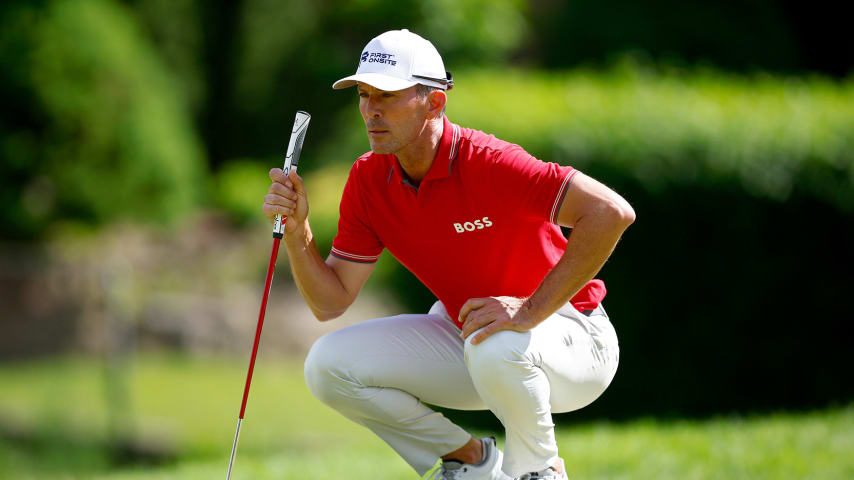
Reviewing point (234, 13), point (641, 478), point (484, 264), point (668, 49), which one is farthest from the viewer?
point (234, 13)

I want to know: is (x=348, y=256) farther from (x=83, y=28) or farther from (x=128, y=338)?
(x=83, y=28)

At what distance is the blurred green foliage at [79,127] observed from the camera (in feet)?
33.0

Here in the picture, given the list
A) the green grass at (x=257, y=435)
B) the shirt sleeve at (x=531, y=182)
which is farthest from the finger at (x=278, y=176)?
the green grass at (x=257, y=435)

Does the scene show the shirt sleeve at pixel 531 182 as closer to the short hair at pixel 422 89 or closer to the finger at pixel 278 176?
the short hair at pixel 422 89

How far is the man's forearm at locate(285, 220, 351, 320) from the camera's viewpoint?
3.36 meters

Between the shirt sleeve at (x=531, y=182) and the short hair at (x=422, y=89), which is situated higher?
the short hair at (x=422, y=89)

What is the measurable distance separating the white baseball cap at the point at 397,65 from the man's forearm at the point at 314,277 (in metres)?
0.57

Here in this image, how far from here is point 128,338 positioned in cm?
876

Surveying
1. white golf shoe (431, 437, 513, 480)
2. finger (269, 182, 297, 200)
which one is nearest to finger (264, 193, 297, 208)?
finger (269, 182, 297, 200)

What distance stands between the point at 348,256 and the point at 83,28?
778cm

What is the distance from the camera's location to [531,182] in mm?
3113

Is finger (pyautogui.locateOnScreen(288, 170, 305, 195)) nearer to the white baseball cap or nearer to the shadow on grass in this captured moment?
the white baseball cap

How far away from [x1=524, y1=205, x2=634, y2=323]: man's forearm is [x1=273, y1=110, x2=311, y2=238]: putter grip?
0.85 m

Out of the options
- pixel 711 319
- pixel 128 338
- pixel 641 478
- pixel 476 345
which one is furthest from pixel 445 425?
pixel 128 338
